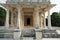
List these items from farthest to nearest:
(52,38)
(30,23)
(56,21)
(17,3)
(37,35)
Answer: (56,21)
(30,23)
(17,3)
(52,38)
(37,35)

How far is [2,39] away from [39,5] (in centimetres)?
856

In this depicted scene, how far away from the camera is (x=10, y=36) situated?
54.9ft

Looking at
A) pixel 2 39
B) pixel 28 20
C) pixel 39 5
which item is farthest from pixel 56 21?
pixel 2 39

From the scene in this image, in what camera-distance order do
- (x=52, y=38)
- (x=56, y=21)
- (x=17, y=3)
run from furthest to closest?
(x=56, y=21)
(x=17, y=3)
(x=52, y=38)

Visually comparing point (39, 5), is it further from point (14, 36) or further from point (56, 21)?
point (56, 21)

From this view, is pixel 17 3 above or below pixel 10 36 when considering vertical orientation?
above

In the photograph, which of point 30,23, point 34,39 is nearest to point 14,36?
point 34,39

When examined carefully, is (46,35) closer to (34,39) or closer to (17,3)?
(34,39)

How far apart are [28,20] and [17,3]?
Answer: 16655 millimetres

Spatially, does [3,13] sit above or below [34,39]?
above

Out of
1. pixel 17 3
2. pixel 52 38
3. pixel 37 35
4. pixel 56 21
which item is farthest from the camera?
pixel 56 21

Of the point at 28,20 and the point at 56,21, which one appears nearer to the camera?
the point at 28,20

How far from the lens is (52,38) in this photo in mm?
16672

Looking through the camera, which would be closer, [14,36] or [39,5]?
[14,36]
